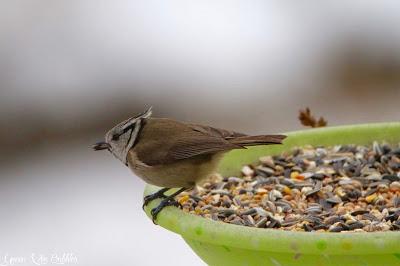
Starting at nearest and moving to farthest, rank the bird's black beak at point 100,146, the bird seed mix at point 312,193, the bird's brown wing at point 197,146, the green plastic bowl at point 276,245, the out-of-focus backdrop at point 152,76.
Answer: the green plastic bowl at point 276,245, the bird seed mix at point 312,193, the bird's brown wing at point 197,146, the bird's black beak at point 100,146, the out-of-focus backdrop at point 152,76

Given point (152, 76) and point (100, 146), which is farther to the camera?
point (152, 76)

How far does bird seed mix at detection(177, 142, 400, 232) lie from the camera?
3160 millimetres

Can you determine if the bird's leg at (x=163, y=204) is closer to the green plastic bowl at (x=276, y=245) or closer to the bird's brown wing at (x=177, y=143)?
the green plastic bowl at (x=276, y=245)

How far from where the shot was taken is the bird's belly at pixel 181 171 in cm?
363

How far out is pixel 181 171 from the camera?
364 cm

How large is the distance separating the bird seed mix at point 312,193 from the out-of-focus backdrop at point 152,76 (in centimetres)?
282

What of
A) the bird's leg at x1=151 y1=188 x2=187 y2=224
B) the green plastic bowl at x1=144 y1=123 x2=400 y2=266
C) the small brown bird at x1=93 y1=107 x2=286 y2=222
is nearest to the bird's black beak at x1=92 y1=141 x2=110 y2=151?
the small brown bird at x1=93 y1=107 x2=286 y2=222

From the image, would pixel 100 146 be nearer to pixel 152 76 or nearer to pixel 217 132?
pixel 217 132

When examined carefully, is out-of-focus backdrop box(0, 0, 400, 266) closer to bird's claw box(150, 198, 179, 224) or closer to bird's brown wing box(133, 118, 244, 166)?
bird's brown wing box(133, 118, 244, 166)

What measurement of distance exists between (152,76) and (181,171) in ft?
15.2

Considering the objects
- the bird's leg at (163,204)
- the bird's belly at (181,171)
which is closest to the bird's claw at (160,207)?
the bird's leg at (163,204)

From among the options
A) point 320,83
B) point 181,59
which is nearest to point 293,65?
point 320,83

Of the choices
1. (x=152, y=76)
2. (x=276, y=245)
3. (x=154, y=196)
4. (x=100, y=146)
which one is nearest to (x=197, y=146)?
(x=154, y=196)

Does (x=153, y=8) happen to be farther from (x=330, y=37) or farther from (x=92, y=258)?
(x=92, y=258)
